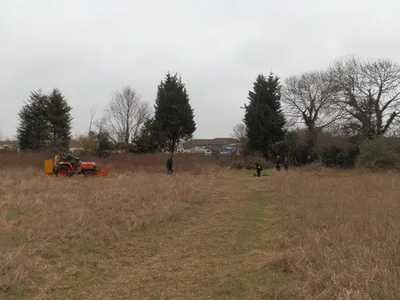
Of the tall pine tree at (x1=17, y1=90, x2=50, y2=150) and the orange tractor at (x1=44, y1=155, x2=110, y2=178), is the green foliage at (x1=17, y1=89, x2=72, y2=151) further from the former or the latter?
the orange tractor at (x1=44, y1=155, x2=110, y2=178)

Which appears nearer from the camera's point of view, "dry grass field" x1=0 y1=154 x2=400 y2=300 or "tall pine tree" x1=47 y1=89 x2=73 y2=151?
"dry grass field" x1=0 y1=154 x2=400 y2=300

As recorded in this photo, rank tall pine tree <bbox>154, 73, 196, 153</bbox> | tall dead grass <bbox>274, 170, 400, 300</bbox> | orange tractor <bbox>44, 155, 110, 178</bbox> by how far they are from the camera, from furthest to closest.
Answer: tall pine tree <bbox>154, 73, 196, 153</bbox> → orange tractor <bbox>44, 155, 110, 178</bbox> → tall dead grass <bbox>274, 170, 400, 300</bbox>

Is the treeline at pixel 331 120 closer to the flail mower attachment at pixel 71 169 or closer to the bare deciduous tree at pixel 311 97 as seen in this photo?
the bare deciduous tree at pixel 311 97

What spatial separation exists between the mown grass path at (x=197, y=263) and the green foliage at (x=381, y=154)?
20978 millimetres

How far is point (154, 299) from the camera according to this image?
4.27 metres

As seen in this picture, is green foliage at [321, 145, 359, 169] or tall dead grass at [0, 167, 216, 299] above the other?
green foliage at [321, 145, 359, 169]

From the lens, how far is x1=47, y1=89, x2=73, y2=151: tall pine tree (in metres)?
40.1

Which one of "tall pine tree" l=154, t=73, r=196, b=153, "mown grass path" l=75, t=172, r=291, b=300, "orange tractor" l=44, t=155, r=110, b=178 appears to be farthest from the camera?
"tall pine tree" l=154, t=73, r=196, b=153

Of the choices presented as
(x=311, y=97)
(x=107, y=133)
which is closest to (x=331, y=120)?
(x=311, y=97)

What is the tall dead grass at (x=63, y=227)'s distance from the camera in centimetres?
495

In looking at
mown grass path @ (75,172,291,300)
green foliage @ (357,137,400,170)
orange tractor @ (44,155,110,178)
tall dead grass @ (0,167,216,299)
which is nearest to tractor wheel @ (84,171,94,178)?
orange tractor @ (44,155,110,178)

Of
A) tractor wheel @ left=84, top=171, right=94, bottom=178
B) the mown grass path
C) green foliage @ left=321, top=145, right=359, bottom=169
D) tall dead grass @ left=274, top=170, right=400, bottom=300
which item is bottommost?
the mown grass path

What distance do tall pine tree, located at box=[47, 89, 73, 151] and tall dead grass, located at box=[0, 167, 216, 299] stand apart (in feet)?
91.7

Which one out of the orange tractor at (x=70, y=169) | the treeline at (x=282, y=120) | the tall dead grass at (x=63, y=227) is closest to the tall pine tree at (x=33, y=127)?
the treeline at (x=282, y=120)
